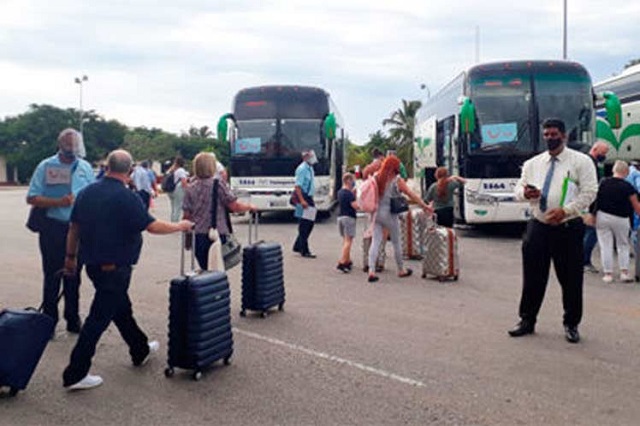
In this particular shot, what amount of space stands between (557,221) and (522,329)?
112 cm

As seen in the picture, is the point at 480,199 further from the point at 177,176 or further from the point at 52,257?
the point at 52,257

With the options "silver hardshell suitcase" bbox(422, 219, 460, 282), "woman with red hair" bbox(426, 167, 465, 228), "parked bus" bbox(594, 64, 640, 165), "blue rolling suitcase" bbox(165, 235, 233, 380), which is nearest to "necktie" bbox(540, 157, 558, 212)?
"blue rolling suitcase" bbox(165, 235, 233, 380)

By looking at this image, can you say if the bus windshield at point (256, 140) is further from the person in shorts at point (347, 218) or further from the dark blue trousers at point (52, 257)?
the dark blue trousers at point (52, 257)

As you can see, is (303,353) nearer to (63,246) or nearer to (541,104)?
(63,246)

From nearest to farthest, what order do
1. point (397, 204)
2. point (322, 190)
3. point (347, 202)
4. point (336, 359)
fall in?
1. point (336, 359)
2. point (397, 204)
3. point (347, 202)
4. point (322, 190)

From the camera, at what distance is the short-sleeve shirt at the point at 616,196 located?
31.7ft

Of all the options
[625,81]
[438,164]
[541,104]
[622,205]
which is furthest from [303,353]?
[625,81]

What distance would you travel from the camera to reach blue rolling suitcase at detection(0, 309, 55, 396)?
4930 mm

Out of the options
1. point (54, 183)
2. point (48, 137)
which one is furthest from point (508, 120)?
point (48, 137)

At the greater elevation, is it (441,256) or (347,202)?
(347,202)

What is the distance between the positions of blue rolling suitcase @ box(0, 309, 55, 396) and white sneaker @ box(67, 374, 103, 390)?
331 mm

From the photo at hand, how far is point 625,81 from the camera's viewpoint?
1967 centimetres

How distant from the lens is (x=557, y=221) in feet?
21.0

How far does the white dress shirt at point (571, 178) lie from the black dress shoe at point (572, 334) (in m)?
1.04
